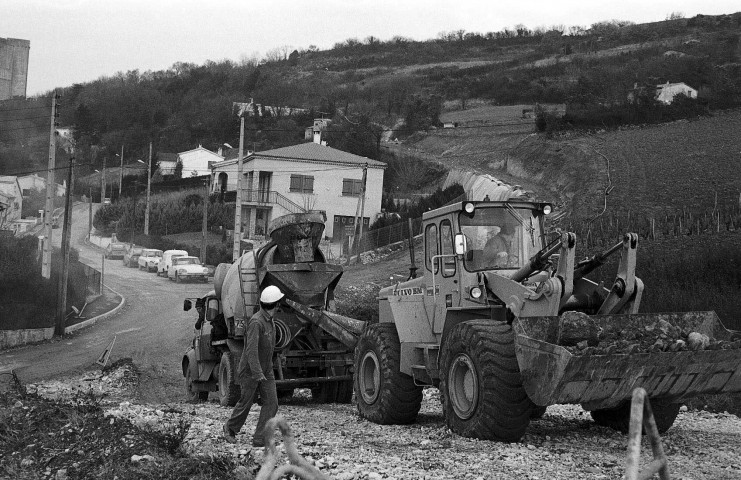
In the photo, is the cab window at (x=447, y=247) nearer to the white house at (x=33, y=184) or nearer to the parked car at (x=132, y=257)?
the parked car at (x=132, y=257)

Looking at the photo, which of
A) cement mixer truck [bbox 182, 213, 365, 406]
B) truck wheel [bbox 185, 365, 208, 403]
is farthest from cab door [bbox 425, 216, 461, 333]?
truck wheel [bbox 185, 365, 208, 403]

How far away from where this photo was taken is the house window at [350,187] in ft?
214

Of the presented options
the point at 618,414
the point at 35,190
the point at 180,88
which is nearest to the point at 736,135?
the point at 618,414

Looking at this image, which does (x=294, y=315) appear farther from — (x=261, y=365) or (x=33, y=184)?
(x=33, y=184)

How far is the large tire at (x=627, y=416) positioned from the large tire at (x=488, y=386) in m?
1.46

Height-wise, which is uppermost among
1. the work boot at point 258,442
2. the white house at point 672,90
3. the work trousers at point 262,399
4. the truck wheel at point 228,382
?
the white house at point 672,90

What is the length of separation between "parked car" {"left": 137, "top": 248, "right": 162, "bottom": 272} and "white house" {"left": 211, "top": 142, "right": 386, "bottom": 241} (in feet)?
25.2

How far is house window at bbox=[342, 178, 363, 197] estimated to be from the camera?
214 ft

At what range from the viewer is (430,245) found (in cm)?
1325

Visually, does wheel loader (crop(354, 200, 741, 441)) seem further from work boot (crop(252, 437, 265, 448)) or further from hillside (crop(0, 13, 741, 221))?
hillside (crop(0, 13, 741, 221))

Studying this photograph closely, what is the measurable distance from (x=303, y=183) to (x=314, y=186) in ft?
2.55

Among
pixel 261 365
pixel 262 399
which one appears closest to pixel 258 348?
pixel 261 365

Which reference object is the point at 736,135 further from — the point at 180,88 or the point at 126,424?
the point at 180,88

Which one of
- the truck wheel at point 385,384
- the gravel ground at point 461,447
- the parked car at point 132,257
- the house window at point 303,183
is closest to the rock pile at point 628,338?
the gravel ground at point 461,447
